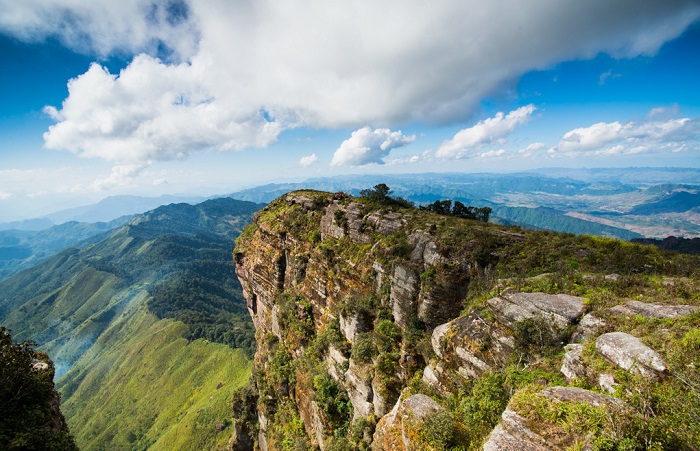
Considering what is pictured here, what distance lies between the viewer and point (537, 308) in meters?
14.6

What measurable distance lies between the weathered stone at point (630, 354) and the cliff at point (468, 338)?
0.04 metres

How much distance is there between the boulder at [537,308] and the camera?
1362 cm

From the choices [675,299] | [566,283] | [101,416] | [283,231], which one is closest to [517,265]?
[566,283]

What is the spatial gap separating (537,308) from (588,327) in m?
2.20

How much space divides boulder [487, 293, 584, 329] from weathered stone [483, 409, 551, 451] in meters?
6.40

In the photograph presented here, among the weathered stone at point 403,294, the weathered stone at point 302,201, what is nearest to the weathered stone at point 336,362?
the weathered stone at point 403,294

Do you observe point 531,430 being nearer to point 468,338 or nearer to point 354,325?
point 468,338

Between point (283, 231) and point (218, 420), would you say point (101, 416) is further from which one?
point (283, 231)

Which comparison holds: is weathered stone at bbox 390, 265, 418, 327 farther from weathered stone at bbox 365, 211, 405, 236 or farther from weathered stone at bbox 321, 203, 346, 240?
weathered stone at bbox 321, 203, 346, 240

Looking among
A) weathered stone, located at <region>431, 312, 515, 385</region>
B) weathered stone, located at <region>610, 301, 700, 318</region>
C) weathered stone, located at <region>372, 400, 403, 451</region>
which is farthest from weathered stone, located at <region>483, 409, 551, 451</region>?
weathered stone, located at <region>610, 301, 700, 318</region>

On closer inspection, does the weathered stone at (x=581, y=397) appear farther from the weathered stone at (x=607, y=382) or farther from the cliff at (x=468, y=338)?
the weathered stone at (x=607, y=382)

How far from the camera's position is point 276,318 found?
42500 millimetres

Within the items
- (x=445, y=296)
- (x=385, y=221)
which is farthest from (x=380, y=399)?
(x=385, y=221)

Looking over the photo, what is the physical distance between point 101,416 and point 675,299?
16476 cm
